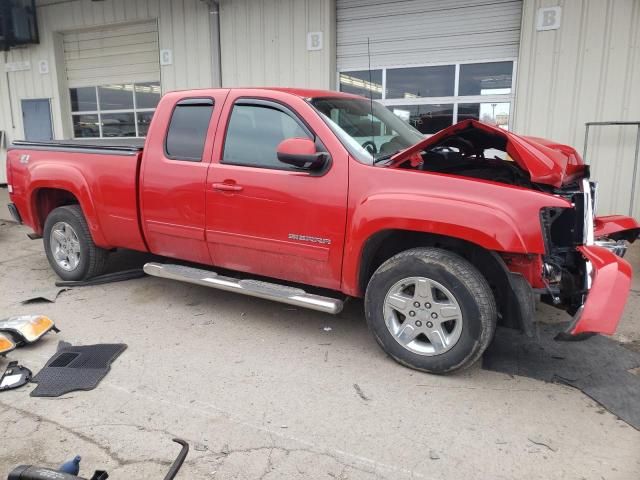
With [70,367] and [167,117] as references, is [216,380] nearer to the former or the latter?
[70,367]

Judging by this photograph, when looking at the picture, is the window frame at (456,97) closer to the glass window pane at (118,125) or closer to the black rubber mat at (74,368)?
the glass window pane at (118,125)

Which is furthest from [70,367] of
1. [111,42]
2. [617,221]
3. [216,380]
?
[111,42]

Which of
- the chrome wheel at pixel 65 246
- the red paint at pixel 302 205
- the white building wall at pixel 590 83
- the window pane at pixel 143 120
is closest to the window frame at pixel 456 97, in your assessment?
the white building wall at pixel 590 83

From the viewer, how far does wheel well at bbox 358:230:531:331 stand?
3252 millimetres

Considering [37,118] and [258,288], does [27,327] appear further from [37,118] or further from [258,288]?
[37,118]

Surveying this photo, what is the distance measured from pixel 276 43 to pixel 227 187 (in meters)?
6.39

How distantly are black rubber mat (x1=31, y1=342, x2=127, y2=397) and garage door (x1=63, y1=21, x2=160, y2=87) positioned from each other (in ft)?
28.9

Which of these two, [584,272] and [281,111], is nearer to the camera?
[584,272]

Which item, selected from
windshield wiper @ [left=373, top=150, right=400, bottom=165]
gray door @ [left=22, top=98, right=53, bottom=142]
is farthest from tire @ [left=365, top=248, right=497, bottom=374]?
gray door @ [left=22, top=98, right=53, bottom=142]

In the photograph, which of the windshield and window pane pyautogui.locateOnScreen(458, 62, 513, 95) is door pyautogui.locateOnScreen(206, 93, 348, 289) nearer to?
Result: the windshield

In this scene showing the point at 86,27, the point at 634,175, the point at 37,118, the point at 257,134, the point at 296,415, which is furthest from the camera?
the point at 37,118

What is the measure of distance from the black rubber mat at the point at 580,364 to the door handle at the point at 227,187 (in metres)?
2.25

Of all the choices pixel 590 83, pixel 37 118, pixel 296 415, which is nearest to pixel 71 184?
pixel 296 415

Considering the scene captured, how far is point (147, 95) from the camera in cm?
1155
